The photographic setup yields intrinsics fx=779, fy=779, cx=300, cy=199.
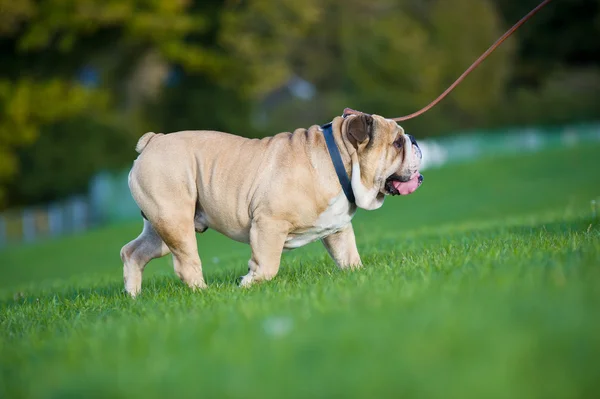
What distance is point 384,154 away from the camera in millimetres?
6371

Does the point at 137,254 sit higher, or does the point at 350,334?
the point at 350,334

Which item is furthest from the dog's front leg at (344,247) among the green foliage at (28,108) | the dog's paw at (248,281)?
the green foliage at (28,108)

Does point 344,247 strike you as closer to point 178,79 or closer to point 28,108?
point 28,108

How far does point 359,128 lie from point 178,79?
1185 inches

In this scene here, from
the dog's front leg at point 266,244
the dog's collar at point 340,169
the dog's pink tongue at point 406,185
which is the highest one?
the dog's collar at point 340,169

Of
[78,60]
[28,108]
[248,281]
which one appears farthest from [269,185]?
[78,60]

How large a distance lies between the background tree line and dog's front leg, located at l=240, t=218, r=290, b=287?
23.3 meters

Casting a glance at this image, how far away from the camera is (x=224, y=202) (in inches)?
258

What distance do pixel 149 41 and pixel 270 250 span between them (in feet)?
89.9

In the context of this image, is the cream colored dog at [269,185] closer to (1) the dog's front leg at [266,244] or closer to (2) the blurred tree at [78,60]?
(1) the dog's front leg at [266,244]

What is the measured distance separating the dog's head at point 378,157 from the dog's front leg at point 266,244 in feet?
2.25

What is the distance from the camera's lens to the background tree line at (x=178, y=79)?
28.7 metres

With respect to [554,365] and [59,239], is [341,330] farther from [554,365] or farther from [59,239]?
[59,239]

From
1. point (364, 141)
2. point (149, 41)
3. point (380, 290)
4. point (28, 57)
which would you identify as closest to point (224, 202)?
point (364, 141)
